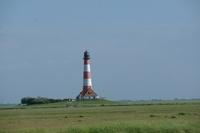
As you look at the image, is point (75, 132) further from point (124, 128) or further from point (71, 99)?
point (71, 99)

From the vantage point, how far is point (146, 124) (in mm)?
31719

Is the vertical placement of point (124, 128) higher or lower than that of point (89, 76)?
lower

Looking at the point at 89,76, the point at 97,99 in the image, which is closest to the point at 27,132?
the point at 89,76

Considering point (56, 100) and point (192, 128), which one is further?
point (56, 100)

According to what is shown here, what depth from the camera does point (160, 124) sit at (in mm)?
31953

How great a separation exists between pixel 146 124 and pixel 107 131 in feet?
9.43

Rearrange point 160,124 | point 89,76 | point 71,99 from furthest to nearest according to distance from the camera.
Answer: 1. point 71,99
2. point 89,76
3. point 160,124

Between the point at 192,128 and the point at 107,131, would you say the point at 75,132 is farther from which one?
the point at 192,128

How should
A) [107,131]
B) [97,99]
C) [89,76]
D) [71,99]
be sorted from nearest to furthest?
[107,131], [89,76], [97,99], [71,99]

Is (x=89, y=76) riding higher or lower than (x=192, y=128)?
higher

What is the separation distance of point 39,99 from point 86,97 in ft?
60.9

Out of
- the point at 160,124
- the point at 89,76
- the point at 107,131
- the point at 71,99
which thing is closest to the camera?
the point at 107,131

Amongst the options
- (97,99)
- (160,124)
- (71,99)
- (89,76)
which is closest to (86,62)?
(89,76)

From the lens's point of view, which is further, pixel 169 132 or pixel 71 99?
pixel 71 99
